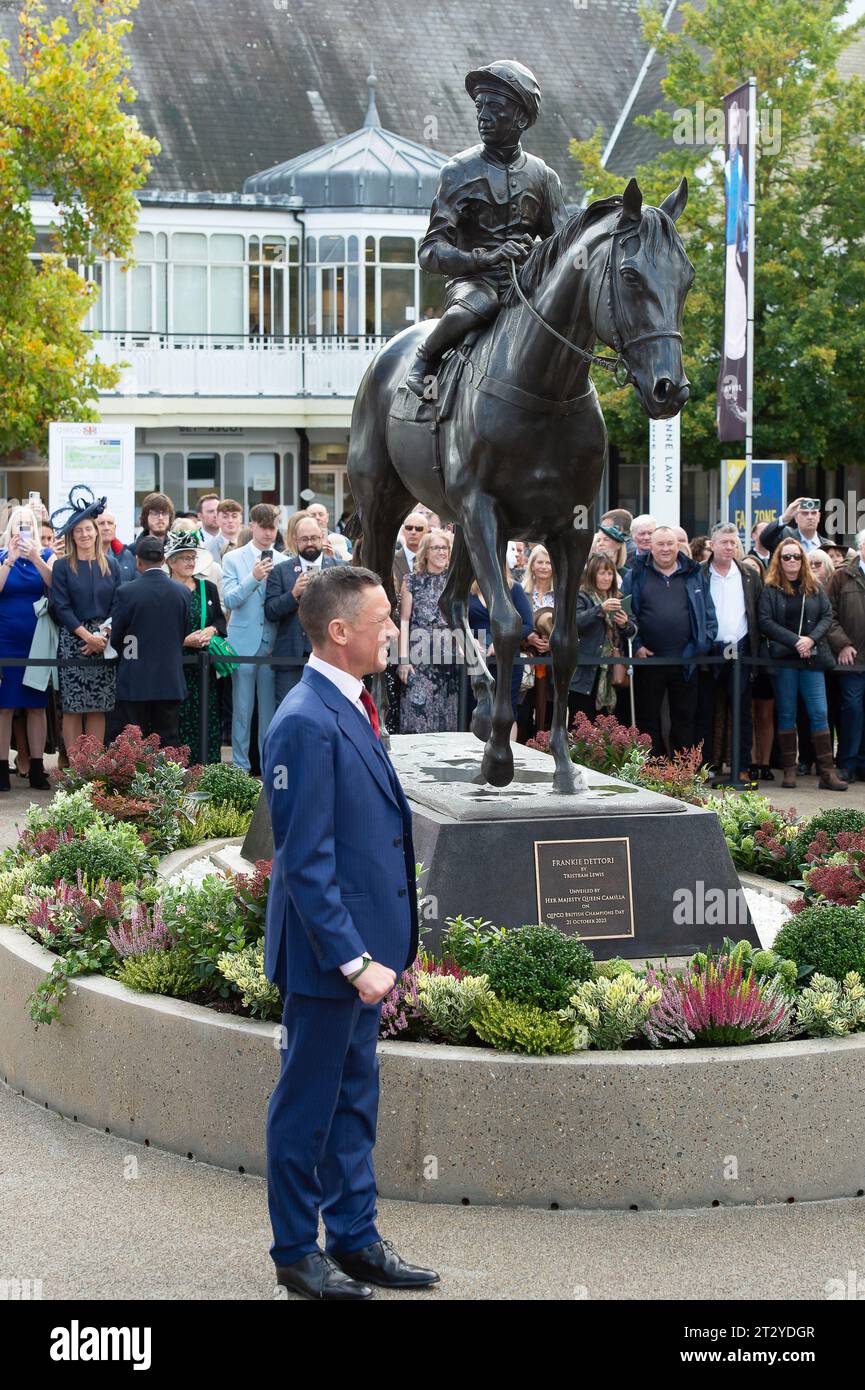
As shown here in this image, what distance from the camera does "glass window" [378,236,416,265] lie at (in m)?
38.4

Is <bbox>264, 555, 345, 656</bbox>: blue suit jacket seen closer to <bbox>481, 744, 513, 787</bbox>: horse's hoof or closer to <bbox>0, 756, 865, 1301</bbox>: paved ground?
<bbox>481, 744, 513, 787</bbox>: horse's hoof

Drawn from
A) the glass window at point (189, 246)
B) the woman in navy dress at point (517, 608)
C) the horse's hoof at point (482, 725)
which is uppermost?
the glass window at point (189, 246)

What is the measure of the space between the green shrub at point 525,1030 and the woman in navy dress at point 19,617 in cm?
890

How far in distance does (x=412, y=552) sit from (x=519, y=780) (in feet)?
22.4

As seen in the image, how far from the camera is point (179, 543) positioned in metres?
14.1

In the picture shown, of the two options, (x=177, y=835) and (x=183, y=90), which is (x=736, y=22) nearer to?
(x=183, y=90)

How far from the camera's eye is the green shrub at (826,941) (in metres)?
6.62

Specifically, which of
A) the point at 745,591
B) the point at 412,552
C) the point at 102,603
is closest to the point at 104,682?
the point at 102,603

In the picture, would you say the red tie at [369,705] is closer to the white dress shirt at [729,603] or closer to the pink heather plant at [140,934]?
the pink heather plant at [140,934]

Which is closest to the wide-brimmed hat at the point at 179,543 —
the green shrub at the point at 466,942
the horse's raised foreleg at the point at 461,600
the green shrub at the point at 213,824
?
the green shrub at the point at 213,824

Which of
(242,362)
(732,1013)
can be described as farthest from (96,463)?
(242,362)

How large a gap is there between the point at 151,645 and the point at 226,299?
87.8 ft

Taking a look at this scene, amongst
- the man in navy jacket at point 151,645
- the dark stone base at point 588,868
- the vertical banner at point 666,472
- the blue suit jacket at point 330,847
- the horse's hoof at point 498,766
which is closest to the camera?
the blue suit jacket at point 330,847

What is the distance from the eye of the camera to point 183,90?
39.7 m
